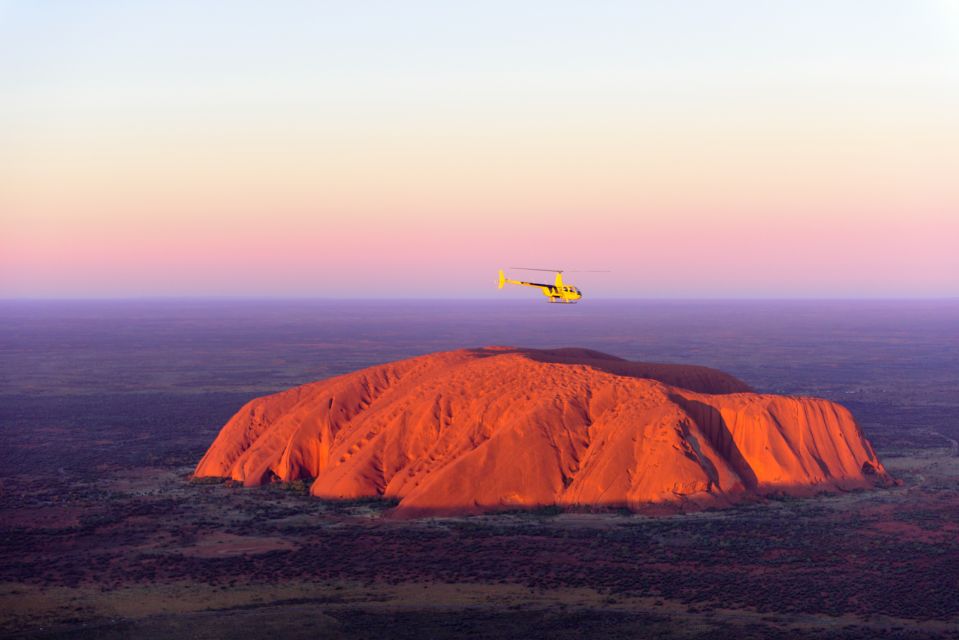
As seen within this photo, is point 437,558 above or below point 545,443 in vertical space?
below

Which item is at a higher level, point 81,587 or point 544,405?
point 544,405

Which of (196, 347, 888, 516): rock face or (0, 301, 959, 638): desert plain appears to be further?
(196, 347, 888, 516): rock face

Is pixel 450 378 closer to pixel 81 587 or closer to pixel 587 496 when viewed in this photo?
pixel 587 496

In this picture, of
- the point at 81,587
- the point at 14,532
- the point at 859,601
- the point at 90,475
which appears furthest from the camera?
the point at 90,475

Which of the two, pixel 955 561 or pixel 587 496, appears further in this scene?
pixel 587 496

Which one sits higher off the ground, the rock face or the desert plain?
the rock face

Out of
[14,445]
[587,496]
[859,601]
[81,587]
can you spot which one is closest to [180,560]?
[81,587]

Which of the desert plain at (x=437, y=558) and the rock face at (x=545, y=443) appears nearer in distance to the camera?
the desert plain at (x=437, y=558)

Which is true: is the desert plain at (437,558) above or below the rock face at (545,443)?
below
